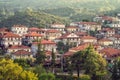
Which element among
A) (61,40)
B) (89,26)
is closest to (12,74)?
(61,40)

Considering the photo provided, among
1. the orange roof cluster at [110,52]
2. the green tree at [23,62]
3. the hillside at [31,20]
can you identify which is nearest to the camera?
the green tree at [23,62]

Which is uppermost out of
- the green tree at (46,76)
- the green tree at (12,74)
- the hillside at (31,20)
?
the green tree at (12,74)

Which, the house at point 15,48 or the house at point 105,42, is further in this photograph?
the house at point 105,42

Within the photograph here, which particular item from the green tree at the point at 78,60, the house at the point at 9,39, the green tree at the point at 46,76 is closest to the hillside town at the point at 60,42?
the house at the point at 9,39

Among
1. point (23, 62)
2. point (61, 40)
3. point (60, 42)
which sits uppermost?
point (23, 62)

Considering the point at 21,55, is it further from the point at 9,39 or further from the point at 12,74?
the point at 12,74

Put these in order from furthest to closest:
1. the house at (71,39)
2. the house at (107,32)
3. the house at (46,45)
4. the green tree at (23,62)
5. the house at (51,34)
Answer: the house at (107,32)
the house at (51,34)
the house at (71,39)
the house at (46,45)
the green tree at (23,62)

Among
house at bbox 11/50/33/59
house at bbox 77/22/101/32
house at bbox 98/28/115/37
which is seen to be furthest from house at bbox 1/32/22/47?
house at bbox 77/22/101/32

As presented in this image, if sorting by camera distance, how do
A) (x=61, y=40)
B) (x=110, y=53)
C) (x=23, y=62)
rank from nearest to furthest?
(x=23, y=62) < (x=110, y=53) < (x=61, y=40)

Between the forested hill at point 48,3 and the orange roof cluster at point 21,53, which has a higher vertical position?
the orange roof cluster at point 21,53

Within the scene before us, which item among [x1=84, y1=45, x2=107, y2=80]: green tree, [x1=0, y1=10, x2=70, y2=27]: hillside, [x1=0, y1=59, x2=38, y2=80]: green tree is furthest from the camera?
[x1=0, y1=10, x2=70, y2=27]: hillside

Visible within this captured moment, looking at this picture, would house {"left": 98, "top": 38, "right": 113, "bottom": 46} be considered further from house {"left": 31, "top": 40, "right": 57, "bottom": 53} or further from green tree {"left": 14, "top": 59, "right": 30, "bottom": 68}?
green tree {"left": 14, "top": 59, "right": 30, "bottom": 68}

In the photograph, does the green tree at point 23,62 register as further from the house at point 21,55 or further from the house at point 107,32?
the house at point 107,32
